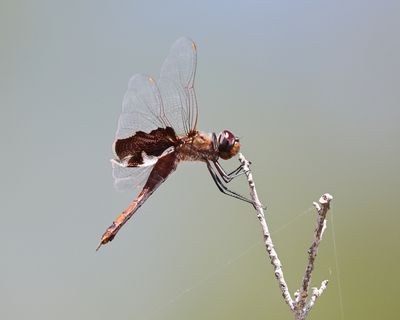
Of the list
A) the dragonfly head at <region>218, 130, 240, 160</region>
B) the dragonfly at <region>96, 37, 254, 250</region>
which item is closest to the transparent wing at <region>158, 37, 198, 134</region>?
the dragonfly at <region>96, 37, 254, 250</region>

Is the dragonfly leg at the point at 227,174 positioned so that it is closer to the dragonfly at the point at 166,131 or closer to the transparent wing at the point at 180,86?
the dragonfly at the point at 166,131

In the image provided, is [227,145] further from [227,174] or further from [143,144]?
[143,144]

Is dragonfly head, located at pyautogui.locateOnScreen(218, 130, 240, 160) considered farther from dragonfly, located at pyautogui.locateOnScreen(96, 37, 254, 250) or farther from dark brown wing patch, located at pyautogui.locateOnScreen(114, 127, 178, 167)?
dark brown wing patch, located at pyautogui.locateOnScreen(114, 127, 178, 167)

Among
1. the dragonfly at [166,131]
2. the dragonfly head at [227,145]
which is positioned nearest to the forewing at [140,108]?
the dragonfly at [166,131]

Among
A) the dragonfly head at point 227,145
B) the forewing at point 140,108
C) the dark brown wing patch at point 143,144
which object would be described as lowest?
the dragonfly head at point 227,145

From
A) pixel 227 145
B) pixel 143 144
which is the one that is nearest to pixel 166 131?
pixel 143 144

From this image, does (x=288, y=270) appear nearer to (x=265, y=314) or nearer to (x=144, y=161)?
(x=265, y=314)

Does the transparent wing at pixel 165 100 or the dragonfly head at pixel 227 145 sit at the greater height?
the transparent wing at pixel 165 100
